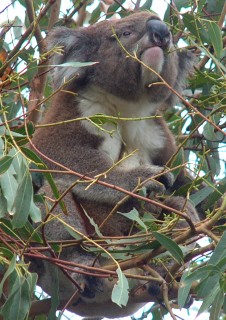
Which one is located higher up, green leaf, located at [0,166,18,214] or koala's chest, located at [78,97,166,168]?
green leaf, located at [0,166,18,214]

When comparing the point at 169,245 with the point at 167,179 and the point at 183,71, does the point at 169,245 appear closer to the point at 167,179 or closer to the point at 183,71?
the point at 167,179

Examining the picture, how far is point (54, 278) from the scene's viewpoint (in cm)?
310

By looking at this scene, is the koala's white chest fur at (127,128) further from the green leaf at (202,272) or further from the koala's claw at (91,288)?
the green leaf at (202,272)

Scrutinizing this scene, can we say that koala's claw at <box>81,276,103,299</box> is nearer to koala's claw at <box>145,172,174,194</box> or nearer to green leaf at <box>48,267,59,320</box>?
green leaf at <box>48,267,59,320</box>

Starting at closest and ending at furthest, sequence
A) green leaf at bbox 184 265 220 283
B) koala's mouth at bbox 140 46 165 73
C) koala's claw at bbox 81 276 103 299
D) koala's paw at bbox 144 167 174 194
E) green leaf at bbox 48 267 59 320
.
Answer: green leaf at bbox 184 265 220 283
green leaf at bbox 48 267 59 320
koala's claw at bbox 81 276 103 299
koala's paw at bbox 144 167 174 194
koala's mouth at bbox 140 46 165 73

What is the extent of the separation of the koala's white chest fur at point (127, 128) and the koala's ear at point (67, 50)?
15 cm

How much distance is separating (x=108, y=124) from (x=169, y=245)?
5.43ft

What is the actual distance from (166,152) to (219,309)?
195 cm

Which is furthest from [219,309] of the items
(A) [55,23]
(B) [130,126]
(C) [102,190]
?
(A) [55,23]

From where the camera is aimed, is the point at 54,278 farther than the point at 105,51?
No

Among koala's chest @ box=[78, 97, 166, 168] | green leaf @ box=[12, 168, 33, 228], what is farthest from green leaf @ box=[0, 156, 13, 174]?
koala's chest @ box=[78, 97, 166, 168]

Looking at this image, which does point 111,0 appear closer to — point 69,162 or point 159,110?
point 159,110

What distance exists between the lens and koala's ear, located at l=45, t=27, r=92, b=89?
411 centimetres

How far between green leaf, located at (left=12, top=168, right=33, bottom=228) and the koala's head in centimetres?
167
